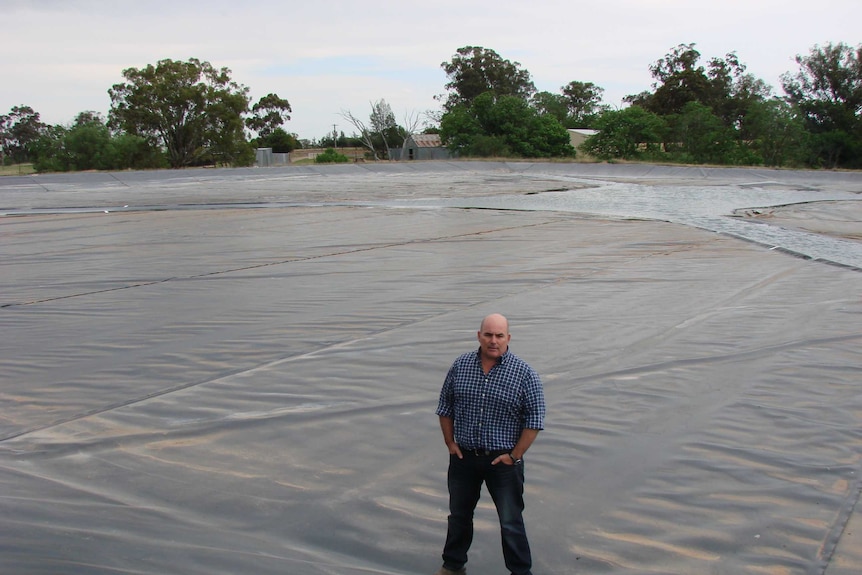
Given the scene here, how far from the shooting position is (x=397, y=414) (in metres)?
4.70

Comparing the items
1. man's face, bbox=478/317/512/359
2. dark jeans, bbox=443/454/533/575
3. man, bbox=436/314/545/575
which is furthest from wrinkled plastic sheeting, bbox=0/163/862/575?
man's face, bbox=478/317/512/359

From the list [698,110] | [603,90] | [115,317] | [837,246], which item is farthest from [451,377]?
[603,90]

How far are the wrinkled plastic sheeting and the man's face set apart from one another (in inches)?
36.4

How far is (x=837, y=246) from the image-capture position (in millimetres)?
11055

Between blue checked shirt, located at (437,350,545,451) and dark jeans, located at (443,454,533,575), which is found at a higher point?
blue checked shirt, located at (437,350,545,451)

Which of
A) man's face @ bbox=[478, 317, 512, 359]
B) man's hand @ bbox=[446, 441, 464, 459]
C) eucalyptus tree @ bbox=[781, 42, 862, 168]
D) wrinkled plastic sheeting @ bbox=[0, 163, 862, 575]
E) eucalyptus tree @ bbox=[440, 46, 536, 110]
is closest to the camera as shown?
man's face @ bbox=[478, 317, 512, 359]

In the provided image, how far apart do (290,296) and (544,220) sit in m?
7.62

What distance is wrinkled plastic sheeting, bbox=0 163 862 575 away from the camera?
3.26 meters

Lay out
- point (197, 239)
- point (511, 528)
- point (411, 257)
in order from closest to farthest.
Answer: point (511, 528), point (411, 257), point (197, 239)

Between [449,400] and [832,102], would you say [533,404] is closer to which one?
[449,400]

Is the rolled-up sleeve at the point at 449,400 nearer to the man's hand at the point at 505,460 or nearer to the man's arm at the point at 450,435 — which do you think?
the man's arm at the point at 450,435

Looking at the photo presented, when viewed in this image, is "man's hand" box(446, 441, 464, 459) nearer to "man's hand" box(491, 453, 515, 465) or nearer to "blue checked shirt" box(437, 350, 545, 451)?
"blue checked shirt" box(437, 350, 545, 451)

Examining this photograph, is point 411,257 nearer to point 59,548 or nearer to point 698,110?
point 59,548

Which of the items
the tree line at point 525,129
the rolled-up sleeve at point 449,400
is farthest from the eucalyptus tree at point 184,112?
the rolled-up sleeve at point 449,400
